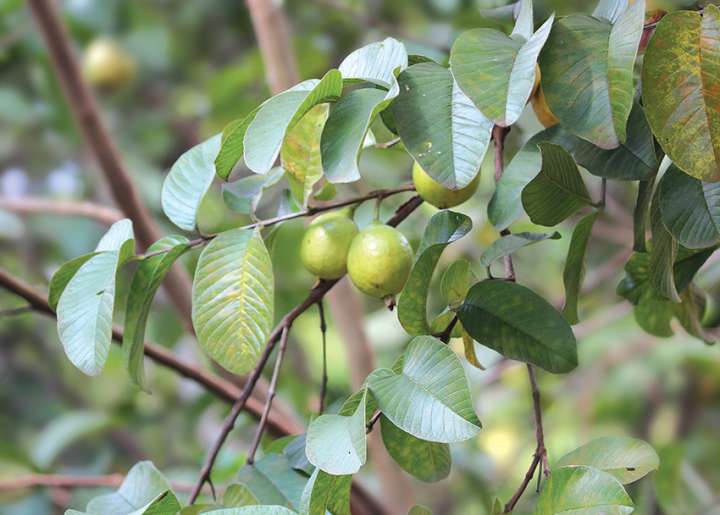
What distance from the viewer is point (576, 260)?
1.88 feet

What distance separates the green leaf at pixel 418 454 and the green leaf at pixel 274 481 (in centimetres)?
6

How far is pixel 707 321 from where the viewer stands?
1.06m

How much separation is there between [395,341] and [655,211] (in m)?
1.07

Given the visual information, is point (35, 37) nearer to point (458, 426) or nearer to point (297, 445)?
point (297, 445)

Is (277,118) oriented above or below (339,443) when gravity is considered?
above

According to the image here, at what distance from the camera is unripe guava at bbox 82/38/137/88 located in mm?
1981

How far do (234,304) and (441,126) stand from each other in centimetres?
15

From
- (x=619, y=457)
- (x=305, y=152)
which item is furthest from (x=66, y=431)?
(x=619, y=457)

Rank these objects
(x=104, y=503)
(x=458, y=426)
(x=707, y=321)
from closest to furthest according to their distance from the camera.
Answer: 1. (x=458, y=426)
2. (x=104, y=503)
3. (x=707, y=321)

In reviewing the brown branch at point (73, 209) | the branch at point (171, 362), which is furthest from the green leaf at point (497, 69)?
the brown branch at point (73, 209)

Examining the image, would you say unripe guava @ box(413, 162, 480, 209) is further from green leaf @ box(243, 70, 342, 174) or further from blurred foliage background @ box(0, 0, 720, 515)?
blurred foliage background @ box(0, 0, 720, 515)

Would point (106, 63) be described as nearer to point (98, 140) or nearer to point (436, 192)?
point (98, 140)

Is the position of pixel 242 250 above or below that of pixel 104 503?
above

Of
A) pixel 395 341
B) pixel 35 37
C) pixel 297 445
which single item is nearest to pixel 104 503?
pixel 297 445
